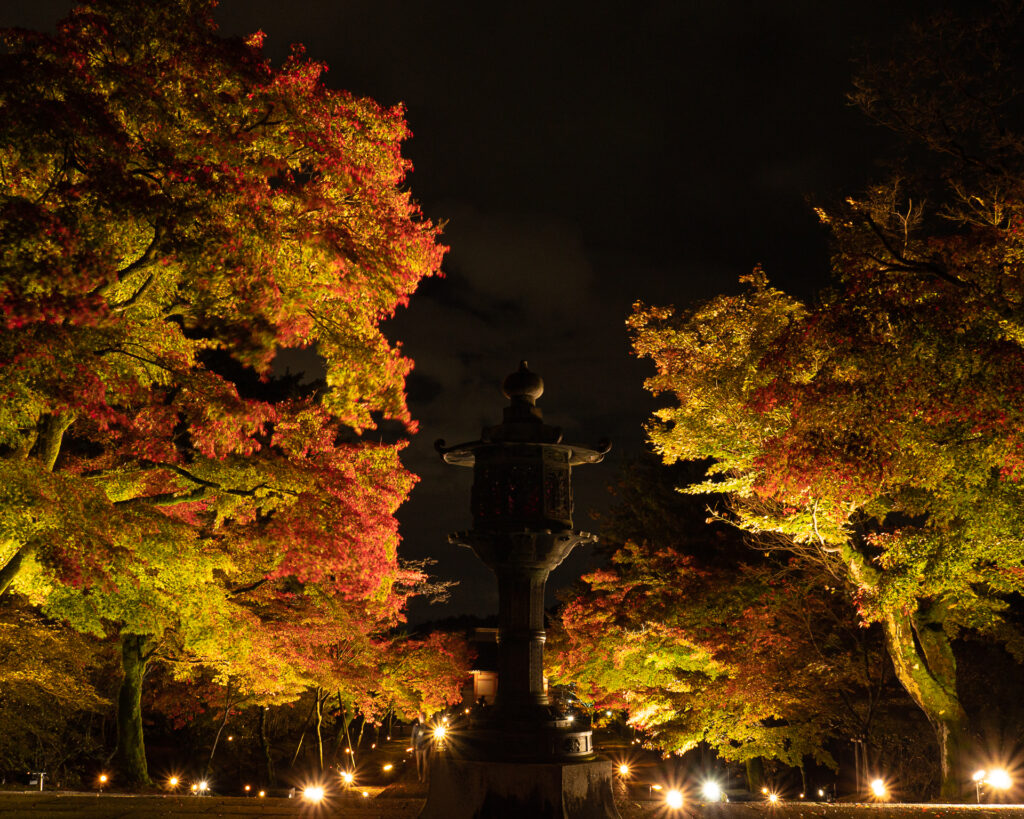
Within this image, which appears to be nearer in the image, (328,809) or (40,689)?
(328,809)

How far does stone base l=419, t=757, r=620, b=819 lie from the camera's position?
5.83 m

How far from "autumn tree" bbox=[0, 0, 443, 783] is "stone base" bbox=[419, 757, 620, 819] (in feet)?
10.1

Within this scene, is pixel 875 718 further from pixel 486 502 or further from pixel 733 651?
pixel 486 502

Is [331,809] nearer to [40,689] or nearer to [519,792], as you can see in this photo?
[519,792]

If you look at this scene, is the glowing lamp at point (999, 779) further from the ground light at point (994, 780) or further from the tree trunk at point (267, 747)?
the tree trunk at point (267, 747)

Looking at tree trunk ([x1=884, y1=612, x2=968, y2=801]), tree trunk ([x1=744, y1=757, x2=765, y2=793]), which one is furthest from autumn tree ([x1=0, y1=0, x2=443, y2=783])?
tree trunk ([x1=744, y1=757, x2=765, y2=793])

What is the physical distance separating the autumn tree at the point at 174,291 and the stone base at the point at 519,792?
10.1ft

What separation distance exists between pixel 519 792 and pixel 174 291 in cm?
607

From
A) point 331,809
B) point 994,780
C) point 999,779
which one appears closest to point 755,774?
point 994,780

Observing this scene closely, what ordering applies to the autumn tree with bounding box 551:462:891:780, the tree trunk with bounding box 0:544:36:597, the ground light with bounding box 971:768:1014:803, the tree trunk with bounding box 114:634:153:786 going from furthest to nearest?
1. the tree trunk with bounding box 114:634:153:786
2. the autumn tree with bounding box 551:462:891:780
3. the ground light with bounding box 971:768:1014:803
4. the tree trunk with bounding box 0:544:36:597

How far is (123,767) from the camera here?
597 inches

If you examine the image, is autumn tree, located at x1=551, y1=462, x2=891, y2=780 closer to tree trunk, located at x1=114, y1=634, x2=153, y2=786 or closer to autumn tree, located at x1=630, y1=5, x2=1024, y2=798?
autumn tree, located at x1=630, y1=5, x2=1024, y2=798

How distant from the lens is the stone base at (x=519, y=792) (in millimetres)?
5832

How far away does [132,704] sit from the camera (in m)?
15.6
